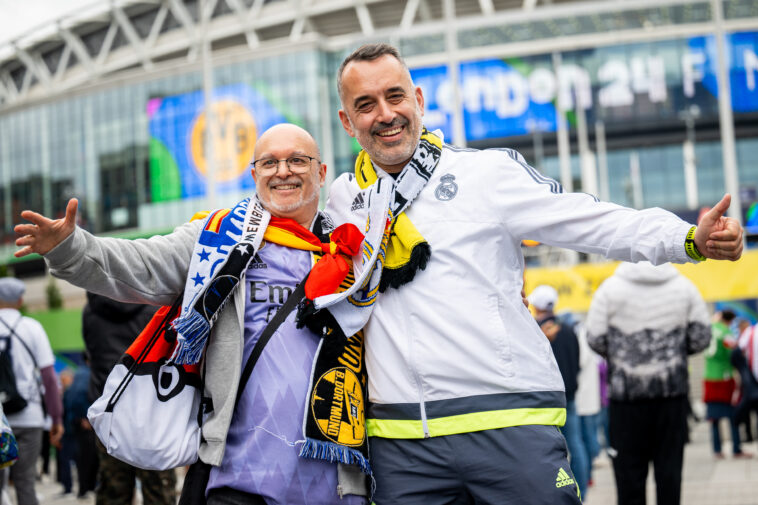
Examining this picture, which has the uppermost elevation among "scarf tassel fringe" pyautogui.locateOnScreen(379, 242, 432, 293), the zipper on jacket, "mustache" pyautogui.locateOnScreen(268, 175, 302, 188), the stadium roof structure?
the stadium roof structure

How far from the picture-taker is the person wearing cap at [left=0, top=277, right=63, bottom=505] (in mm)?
6320

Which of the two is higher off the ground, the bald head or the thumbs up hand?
the bald head

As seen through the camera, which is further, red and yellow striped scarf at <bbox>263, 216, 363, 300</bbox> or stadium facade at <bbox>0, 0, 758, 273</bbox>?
stadium facade at <bbox>0, 0, 758, 273</bbox>

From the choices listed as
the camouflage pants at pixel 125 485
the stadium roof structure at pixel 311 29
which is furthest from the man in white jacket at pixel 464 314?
the stadium roof structure at pixel 311 29

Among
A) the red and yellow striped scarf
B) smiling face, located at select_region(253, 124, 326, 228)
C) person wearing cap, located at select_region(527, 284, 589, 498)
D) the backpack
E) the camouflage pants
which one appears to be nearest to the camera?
the red and yellow striped scarf

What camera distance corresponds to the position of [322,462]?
9.80ft

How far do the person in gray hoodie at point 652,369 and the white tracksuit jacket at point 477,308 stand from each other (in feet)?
10.7

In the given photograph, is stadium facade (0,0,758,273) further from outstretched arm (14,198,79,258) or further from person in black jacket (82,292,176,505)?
outstretched arm (14,198,79,258)

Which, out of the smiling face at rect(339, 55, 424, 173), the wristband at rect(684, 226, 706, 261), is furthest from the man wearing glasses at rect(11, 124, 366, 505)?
the wristband at rect(684, 226, 706, 261)

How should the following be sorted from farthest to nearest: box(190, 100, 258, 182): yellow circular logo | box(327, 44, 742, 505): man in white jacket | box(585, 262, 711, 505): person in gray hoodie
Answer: box(190, 100, 258, 182): yellow circular logo < box(585, 262, 711, 505): person in gray hoodie < box(327, 44, 742, 505): man in white jacket

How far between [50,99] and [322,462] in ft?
208

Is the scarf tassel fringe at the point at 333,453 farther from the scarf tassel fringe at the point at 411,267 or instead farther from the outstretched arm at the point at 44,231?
the outstretched arm at the point at 44,231

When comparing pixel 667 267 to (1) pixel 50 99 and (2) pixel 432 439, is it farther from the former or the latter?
(1) pixel 50 99

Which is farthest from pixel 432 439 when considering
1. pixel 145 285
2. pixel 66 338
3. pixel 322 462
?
pixel 66 338
